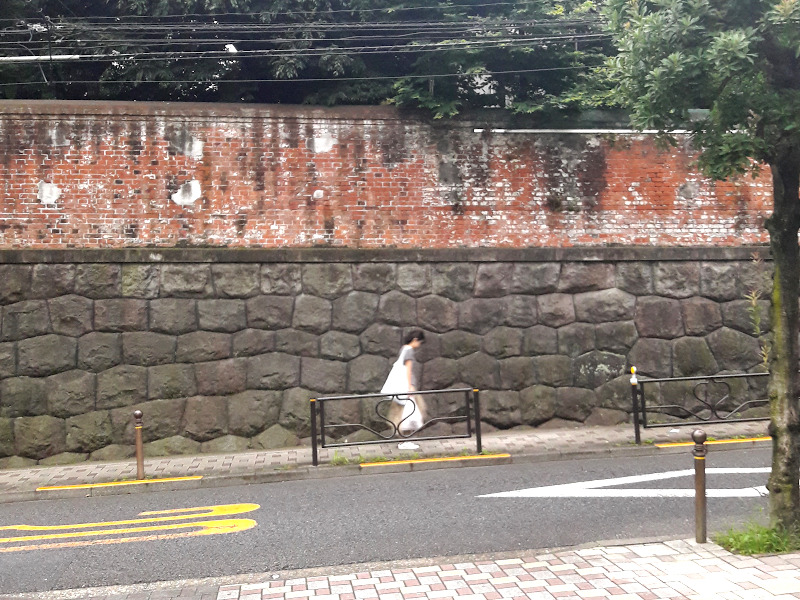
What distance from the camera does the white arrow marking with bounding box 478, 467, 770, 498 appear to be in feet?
24.0

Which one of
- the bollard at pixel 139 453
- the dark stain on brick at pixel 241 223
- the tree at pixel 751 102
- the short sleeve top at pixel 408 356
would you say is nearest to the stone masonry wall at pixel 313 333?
the dark stain on brick at pixel 241 223

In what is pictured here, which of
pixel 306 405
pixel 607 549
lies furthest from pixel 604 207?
→ pixel 607 549

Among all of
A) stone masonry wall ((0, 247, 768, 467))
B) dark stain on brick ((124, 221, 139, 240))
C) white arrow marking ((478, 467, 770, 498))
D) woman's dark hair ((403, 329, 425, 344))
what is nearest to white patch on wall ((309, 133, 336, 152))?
stone masonry wall ((0, 247, 768, 467))

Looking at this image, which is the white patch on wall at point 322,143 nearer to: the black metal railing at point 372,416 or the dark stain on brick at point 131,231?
the dark stain on brick at point 131,231

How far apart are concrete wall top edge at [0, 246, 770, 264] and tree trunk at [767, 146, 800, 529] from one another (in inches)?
234

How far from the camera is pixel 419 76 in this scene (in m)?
11.7

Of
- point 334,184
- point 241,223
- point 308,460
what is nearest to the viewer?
point 308,460

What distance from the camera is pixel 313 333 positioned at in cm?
1116

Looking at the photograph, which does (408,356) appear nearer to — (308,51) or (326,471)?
(326,471)

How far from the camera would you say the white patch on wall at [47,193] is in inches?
425

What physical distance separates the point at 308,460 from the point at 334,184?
14.8 ft

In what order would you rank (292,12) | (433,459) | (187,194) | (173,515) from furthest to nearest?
(292,12) < (187,194) < (433,459) < (173,515)

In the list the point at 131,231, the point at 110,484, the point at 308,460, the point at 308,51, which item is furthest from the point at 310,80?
the point at 110,484

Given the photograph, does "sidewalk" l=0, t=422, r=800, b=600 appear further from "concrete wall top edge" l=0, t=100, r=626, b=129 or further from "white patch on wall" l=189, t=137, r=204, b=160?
"concrete wall top edge" l=0, t=100, r=626, b=129
